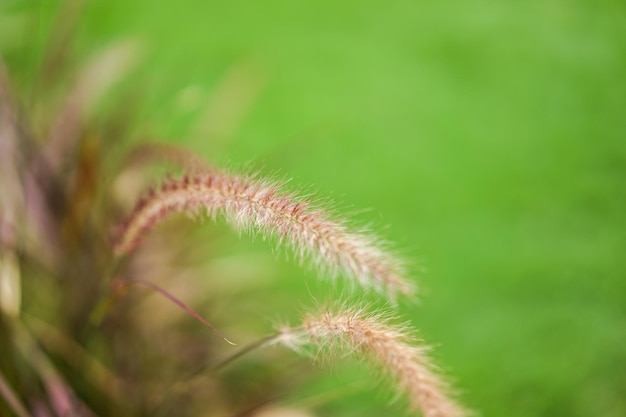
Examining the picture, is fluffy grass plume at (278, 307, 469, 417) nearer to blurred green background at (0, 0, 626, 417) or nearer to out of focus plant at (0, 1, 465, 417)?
out of focus plant at (0, 1, 465, 417)

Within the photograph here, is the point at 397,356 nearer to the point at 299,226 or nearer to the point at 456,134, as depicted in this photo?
the point at 299,226

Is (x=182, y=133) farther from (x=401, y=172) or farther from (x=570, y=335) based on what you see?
(x=570, y=335)

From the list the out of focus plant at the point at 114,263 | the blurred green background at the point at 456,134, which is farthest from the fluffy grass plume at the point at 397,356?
the blurred green background at the point at 456,134

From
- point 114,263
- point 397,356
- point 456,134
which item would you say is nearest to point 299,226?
point 397,356

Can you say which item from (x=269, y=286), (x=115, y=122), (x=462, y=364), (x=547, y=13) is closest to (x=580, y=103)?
(x=547, y=13)

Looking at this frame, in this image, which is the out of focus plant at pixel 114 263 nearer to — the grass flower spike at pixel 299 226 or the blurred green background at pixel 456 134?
the grass flower spike at pixel 299 226

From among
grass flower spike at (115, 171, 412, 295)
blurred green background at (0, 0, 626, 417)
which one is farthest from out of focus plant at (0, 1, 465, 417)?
blurred green background at (0, 0, 626, 417)
